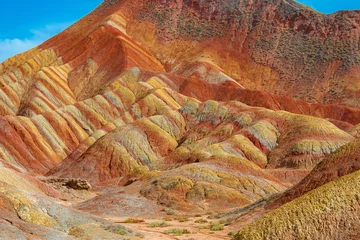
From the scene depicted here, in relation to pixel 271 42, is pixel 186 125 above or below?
below

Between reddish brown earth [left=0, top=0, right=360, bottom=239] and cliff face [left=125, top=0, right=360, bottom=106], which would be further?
cliff face [left=125, top=0, right=360, bottom=106]

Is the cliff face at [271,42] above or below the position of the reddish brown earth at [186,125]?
above

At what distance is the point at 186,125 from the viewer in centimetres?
8988

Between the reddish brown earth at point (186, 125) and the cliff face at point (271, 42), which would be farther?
the cliff face at point (271, 42)

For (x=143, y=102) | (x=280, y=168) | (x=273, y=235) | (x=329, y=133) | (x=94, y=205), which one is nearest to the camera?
(x=273, y=235)

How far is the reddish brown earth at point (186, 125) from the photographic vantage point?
23.1m

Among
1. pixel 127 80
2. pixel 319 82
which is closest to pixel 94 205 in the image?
pixel 127 80

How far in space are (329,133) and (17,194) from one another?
62270 millimetres

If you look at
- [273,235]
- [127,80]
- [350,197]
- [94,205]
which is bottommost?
[273,235]

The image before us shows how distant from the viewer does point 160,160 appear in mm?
76938

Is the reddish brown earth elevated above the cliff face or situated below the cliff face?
below

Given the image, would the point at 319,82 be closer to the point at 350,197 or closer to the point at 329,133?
the point at 329,133

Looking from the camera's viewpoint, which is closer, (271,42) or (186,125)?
(186,125)

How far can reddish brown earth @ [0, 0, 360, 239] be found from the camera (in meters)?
→ 23.1
